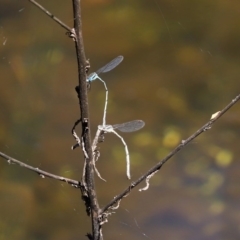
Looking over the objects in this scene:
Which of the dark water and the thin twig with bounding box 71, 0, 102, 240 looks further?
the dark water

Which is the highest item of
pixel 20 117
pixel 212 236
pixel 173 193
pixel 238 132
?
pixel 20 117

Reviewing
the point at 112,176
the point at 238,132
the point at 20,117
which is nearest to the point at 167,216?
the point at 112,176

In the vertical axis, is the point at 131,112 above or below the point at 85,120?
below

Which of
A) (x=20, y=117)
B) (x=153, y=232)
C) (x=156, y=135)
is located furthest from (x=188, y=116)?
(x=20, y=117)

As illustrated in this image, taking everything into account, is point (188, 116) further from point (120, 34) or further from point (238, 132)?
point (120, 34)

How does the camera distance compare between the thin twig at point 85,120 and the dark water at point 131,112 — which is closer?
the thin twig at point 85,120

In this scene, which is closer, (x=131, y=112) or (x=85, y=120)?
(x=85, y=120)

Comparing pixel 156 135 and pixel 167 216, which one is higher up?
pixel 156 135

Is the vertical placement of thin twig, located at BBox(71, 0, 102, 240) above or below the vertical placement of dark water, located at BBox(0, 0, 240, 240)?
above

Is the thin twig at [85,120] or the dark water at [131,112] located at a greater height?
the thin twig at [85,120]

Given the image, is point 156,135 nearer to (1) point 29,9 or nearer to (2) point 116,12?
(2) point 116,12
